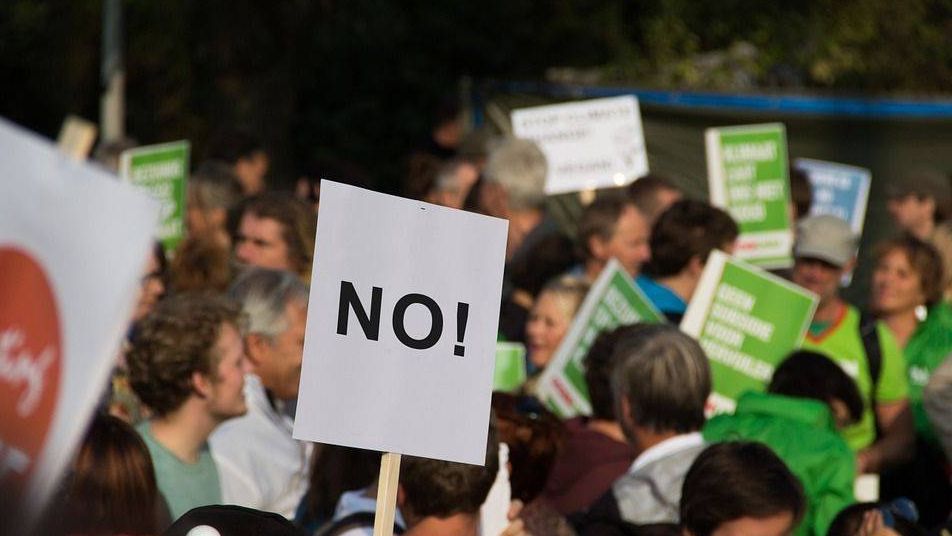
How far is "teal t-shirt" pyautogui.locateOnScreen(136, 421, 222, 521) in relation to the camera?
4.06m

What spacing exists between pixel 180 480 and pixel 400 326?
4.11ft

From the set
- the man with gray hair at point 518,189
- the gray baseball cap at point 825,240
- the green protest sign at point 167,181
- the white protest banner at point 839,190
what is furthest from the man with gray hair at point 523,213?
the white protest banner at point 839,190

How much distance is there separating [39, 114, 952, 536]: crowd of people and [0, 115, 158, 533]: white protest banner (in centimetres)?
22

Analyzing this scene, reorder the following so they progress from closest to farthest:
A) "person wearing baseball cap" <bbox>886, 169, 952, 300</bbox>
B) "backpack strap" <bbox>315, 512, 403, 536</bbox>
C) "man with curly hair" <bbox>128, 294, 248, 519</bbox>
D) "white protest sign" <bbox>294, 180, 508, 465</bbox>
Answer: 1. "white protest sign" <bbox>294, 180, 508, 465</bbox>
2. "backpack strap" <bbox>315, 512, 403, 536</bbox>
3. "man with curly hair" <bbox>128, 294, 248, 519</bbox>
4. "person wearing baseball cap" <bbox>886, 169, 952, 300</bbox>

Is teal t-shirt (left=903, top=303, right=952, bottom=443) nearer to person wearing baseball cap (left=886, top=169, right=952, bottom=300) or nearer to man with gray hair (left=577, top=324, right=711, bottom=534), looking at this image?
person wearing baseball cap (left=886, top=169, right=952, bottom=300)

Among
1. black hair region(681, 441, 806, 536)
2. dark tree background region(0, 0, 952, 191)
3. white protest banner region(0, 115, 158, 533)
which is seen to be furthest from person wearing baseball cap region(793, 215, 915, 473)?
dark tree background region(0, 0, 952, 191)

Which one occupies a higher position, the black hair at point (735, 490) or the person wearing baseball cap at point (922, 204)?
the person wearing baseball cap at point (922, 204)

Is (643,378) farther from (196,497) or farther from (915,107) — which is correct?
(915,107)

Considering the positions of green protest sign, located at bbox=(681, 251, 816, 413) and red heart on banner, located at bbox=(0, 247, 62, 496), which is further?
green protest sign, located at bbox=(681, 251, 816, 413)

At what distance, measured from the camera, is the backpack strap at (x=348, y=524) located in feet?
12.3

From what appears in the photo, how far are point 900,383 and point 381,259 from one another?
142 inches

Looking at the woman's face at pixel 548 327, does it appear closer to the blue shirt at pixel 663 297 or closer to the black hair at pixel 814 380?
the blue shirt at pixel 663 297

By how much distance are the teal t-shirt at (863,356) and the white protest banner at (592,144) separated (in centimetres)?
194

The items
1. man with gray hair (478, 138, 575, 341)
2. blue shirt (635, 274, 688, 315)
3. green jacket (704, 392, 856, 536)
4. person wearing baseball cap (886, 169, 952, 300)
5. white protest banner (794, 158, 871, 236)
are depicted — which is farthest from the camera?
white protest banner (794, 158, 871, 236)
